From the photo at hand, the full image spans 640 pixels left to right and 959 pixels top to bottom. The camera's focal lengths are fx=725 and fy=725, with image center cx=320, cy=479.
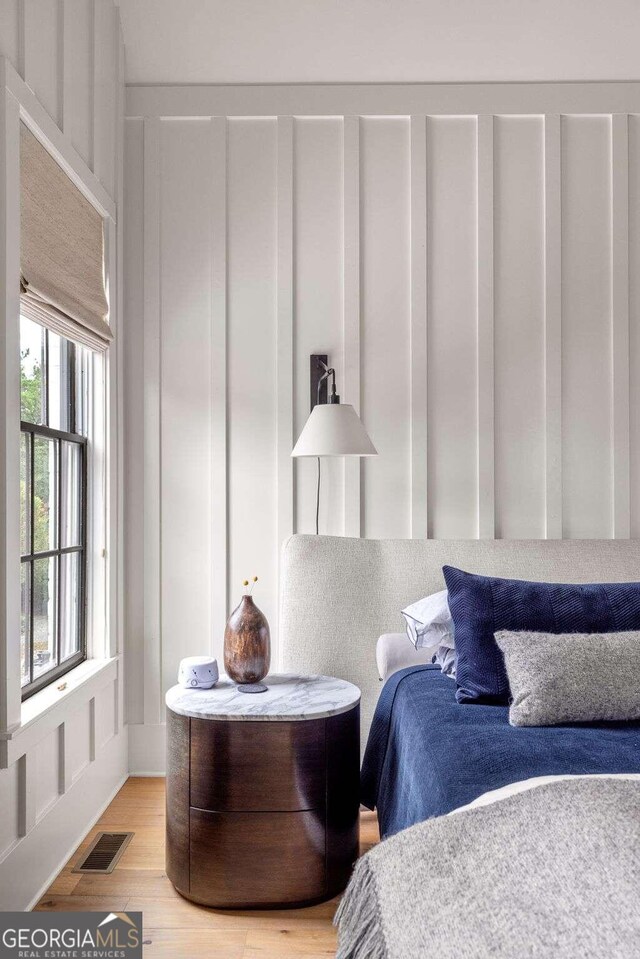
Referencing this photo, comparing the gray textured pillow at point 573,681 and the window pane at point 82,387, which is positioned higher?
the window pane at point 82,387

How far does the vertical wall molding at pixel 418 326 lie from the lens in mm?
2961

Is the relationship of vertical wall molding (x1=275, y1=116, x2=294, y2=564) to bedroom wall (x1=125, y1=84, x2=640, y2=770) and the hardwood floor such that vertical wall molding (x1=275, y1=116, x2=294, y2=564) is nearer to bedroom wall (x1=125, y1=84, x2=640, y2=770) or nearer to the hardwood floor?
bedroom wall (x1=125, y1=84, x2=640, y2=770)

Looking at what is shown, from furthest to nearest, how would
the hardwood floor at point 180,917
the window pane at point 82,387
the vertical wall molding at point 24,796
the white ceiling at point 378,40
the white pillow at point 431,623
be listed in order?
the white ceiling at point 378,40, the window pane at point 82,387, the white pillow at point 431,623, the vertical wall molding at point 24,796, the hardwood floor at point 180,917

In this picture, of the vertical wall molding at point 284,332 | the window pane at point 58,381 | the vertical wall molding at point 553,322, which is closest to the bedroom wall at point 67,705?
the window pane at point 58,381

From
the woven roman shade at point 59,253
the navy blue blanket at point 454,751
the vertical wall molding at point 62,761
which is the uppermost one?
the woven roman shade at point 59,253

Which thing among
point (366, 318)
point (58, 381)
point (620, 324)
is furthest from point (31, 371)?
point (620, 324)

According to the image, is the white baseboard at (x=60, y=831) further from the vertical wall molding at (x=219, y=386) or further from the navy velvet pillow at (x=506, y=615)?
the navy velvet pillow at (x=506, y=615)

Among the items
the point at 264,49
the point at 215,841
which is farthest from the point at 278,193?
the point at 215,841

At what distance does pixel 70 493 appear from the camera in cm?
262

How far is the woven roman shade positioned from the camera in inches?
81.4

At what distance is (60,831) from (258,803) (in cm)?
71

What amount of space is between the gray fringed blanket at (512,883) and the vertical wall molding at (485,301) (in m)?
1.79

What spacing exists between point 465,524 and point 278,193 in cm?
157

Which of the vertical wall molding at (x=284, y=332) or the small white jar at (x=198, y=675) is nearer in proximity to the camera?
the small white jar at (x=198, y=675)
